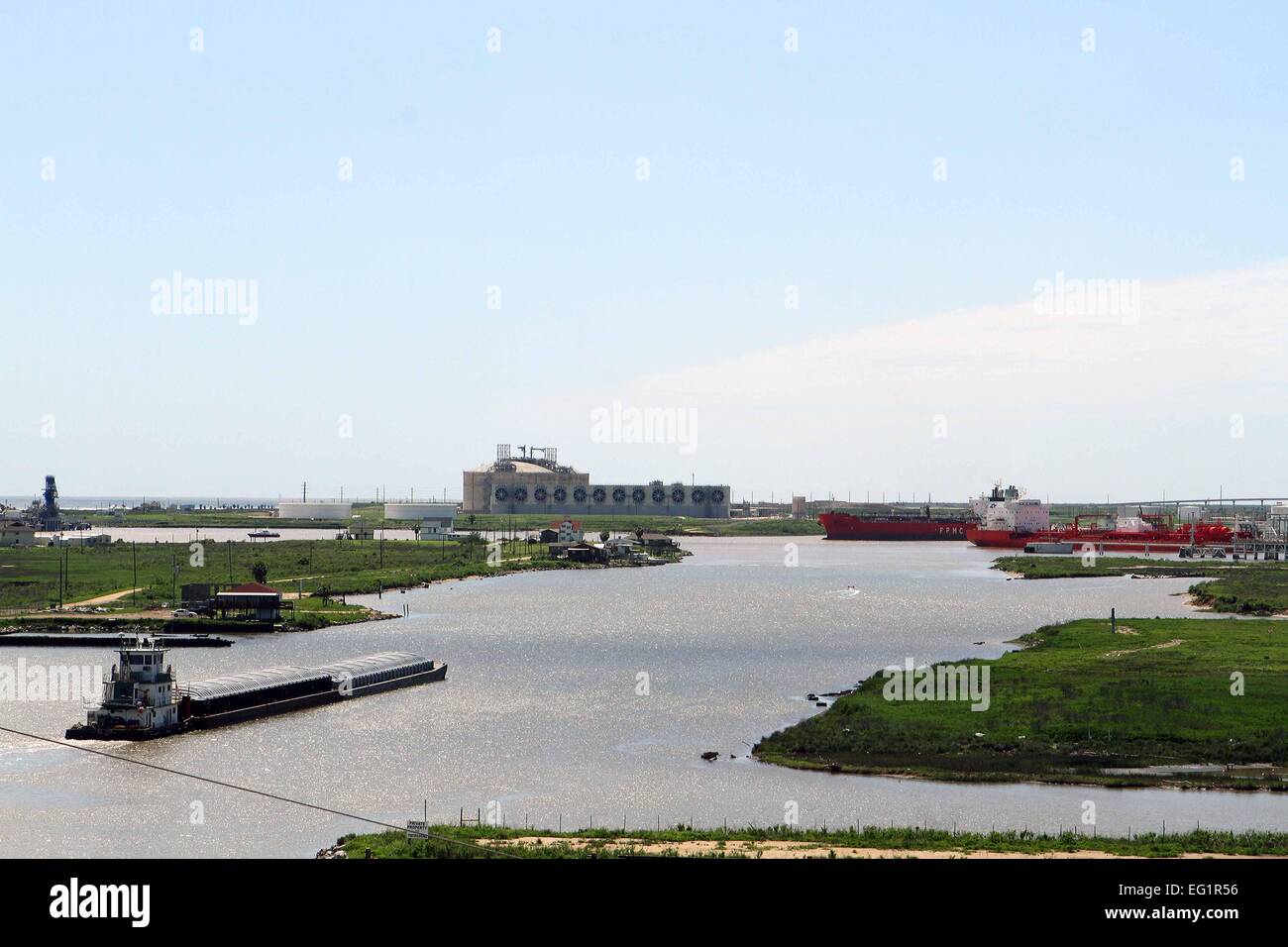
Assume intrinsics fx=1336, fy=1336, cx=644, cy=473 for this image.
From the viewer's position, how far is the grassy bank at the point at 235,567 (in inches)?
4225

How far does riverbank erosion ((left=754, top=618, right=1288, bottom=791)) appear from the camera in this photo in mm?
45531

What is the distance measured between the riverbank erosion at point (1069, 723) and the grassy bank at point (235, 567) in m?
61.1

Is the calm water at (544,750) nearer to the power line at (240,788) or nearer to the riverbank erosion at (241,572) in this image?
the power line at (240,788)

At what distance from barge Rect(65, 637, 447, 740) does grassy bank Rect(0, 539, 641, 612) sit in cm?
3898

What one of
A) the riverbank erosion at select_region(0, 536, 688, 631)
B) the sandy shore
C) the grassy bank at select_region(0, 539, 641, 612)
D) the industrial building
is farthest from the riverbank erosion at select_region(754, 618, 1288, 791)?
the industrial building

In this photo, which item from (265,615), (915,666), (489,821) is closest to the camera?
(489,821)

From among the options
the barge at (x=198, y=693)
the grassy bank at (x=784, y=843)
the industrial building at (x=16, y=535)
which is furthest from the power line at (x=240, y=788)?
the industrial building at (x=16, y=535)

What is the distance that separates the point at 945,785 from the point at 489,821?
15.1 m
